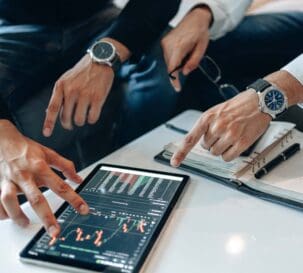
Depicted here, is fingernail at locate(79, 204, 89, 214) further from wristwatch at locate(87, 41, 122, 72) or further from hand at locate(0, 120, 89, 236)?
wristwatch at locate(87, 41, 122, 72)

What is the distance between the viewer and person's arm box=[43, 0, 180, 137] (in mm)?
957

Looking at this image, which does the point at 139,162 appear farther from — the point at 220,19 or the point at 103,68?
the point at 220,19

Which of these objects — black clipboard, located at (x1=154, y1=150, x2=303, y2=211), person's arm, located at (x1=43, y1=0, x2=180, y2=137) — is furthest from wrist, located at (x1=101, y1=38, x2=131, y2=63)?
black clipboard, located at (x1=154, y1=150, x2=303, y2=211)

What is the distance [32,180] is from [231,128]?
355 millimetres

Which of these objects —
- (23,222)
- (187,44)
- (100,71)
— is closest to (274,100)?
(187,44)

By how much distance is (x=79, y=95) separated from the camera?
0.97m

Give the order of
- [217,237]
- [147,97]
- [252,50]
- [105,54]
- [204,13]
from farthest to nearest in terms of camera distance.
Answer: [252,50], [147,97], [204,13], [105,54], [217,237]

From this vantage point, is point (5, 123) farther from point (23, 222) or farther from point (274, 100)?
point (274, 100)

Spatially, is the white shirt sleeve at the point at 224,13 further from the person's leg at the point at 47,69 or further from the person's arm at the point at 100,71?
the person's leg at the point at 47,69

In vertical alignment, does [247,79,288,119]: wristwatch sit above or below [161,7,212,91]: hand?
below

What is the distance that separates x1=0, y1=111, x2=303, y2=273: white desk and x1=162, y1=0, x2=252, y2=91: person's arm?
30cm

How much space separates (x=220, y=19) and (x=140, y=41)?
213 mm

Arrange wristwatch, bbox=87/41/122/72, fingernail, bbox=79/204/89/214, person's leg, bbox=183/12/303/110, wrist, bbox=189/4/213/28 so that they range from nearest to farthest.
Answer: fingernail, bbox=79/204/89/214 < wristwatch, bbox=87/41/122/72 < wrist, bbox=189/4/213/28 < person's leg, bbox=183/12/303/110

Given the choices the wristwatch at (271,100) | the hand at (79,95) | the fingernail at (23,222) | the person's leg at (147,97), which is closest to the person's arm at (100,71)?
the hand at (79,95)
